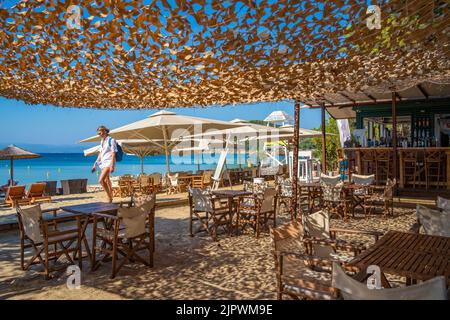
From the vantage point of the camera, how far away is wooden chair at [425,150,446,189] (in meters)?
10.3

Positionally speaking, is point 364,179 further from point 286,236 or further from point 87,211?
point 87,211

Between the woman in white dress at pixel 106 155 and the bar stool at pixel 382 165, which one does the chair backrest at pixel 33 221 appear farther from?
the bar stool at pixel 382 165

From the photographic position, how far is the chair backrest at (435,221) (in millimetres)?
3631

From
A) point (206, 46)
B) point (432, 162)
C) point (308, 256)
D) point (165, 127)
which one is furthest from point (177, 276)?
point (432, 162)

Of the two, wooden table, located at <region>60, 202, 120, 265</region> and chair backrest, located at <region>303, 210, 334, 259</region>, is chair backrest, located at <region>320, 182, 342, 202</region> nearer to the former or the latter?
chair backrest, located at <region>303, 210, 334, 259</region>

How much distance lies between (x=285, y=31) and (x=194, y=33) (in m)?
0.85

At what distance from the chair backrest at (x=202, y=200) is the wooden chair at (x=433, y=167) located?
24.7 ft

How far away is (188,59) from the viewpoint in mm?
3688

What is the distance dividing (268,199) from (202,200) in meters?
1.28

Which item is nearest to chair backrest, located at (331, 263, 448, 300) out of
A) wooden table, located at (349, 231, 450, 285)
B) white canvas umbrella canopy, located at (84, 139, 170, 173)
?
wooden table, located at (349, 231, 450, 285)

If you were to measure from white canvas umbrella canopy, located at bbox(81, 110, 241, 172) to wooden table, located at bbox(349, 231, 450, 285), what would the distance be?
8.09m

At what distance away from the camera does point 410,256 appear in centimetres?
271

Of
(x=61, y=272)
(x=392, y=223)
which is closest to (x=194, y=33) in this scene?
(x=61, y=272)
